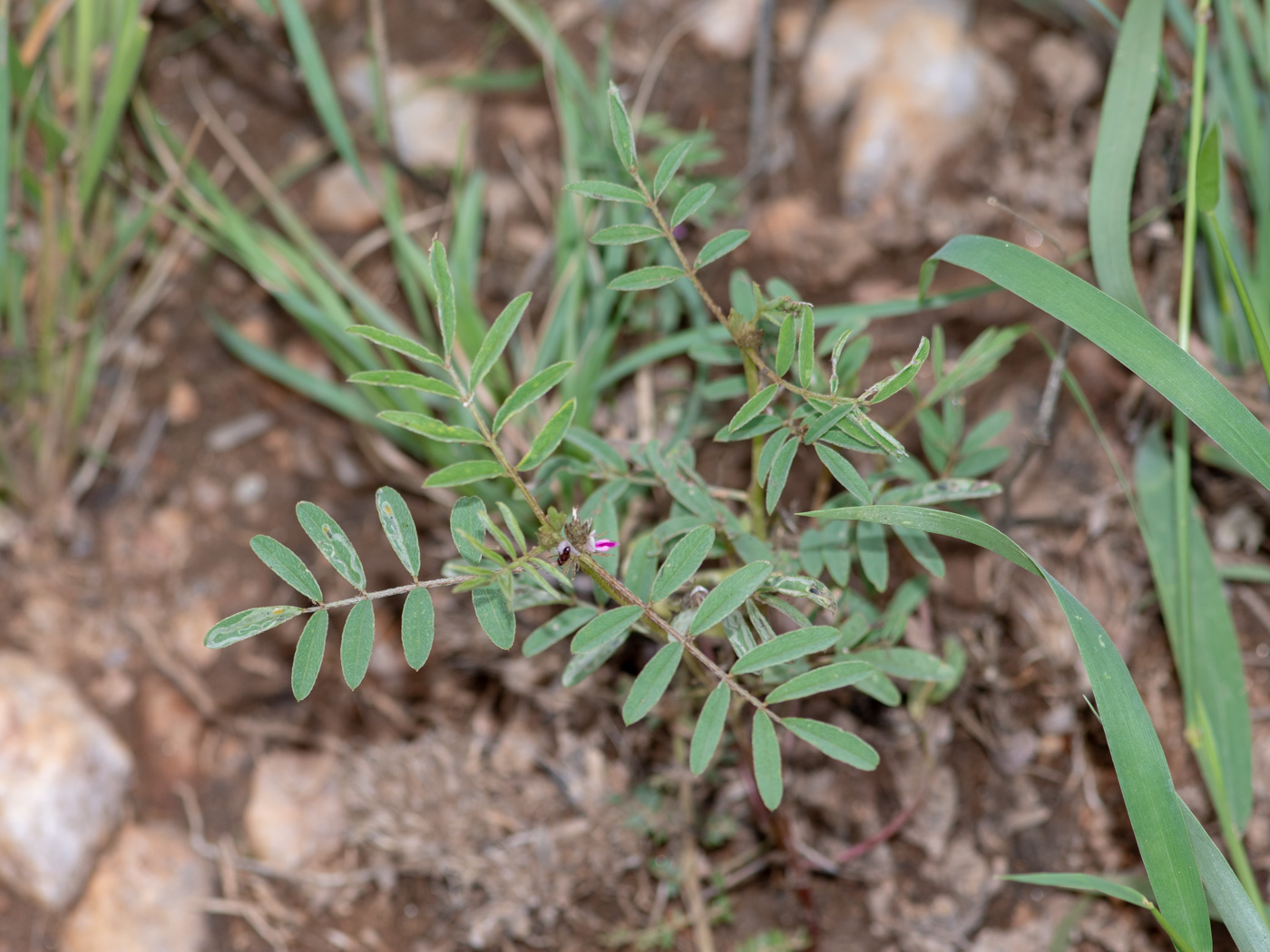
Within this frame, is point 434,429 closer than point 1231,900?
Yes

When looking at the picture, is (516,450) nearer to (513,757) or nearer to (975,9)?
(513,757)

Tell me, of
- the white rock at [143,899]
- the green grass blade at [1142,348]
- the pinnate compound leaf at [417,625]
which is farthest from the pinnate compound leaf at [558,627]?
the white rock at [143,899]

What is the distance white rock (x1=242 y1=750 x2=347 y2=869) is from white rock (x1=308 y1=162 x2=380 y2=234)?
0.92 metres

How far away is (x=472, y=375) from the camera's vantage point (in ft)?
2.84

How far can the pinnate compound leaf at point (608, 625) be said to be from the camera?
0.88 metres

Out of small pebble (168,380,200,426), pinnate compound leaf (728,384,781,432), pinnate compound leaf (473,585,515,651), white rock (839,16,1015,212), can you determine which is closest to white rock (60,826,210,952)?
small pebble (168,380,200,426)

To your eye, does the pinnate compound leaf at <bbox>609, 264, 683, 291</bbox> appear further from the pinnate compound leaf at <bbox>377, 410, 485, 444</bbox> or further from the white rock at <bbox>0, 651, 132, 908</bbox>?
the white rock at <bbox>0, 651, 132, 908</bbox>

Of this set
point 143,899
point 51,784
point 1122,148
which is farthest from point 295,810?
point 1122,148

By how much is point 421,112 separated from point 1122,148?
47.9 inches

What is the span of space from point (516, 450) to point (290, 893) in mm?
746

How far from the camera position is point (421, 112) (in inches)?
73.4

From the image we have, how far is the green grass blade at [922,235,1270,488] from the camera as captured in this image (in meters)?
0.97

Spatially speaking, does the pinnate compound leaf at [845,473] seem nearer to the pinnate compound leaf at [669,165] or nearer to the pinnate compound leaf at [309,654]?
the pinnate compound leaf at [669,165]

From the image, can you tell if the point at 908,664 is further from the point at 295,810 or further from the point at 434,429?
the point at 295,810
